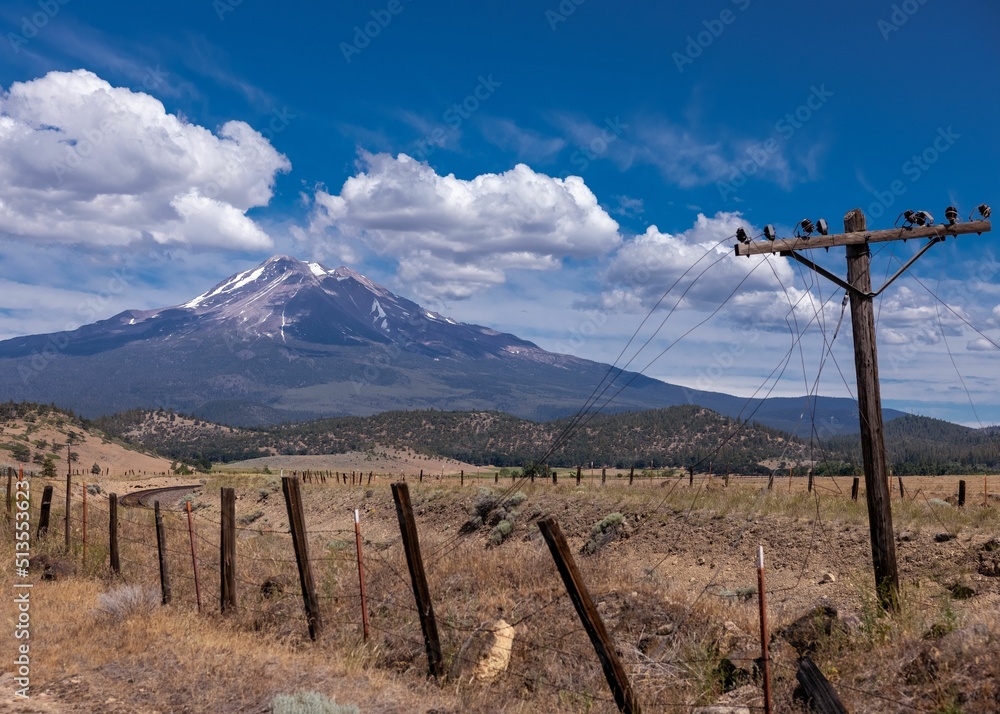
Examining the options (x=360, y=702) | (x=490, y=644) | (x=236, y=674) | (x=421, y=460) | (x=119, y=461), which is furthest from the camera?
(x=421, y=460)

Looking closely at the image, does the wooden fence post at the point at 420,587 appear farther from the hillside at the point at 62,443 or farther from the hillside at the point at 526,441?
the hillside at the point at 526,441

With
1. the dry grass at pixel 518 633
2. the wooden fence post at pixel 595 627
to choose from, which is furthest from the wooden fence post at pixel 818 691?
the wooden fence post at pixel 595 627

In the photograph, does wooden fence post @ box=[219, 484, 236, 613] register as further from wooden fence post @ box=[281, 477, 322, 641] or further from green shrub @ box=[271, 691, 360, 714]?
green shrub @ box=[271, 691, 360, 714]

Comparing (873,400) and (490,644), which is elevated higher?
(873,400)

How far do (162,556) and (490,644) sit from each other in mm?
7324

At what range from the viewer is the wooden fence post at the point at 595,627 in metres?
8.15

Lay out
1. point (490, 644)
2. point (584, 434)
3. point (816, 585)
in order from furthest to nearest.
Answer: point (584, 434)
point (816, 585)
point (490, 644)

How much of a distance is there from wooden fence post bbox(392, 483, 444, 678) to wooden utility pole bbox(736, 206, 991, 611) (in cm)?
676

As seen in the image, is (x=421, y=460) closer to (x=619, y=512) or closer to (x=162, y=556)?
(x=619, y=512)

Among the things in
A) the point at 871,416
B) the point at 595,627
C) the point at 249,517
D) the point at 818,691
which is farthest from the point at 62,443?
the point at 818,691

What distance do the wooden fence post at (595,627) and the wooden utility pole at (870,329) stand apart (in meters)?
5.21

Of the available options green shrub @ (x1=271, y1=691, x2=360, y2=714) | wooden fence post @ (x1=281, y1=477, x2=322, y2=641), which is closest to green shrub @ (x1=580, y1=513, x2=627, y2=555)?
wooden fence post @ (x1=281, y1=477, x2=322, y2=641)

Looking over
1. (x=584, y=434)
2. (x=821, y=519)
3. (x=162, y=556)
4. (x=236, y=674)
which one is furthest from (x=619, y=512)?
(x=584, y=434)

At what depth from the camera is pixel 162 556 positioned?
14.1m
